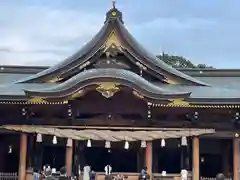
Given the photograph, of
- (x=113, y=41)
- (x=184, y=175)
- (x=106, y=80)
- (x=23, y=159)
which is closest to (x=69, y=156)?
(x=23, y=159)

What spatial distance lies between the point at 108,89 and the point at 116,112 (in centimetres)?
140

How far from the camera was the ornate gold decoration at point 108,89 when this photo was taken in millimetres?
14883

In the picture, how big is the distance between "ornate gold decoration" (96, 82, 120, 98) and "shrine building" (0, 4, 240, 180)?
34 mm

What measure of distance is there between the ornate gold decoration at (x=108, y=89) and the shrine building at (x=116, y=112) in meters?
0.03

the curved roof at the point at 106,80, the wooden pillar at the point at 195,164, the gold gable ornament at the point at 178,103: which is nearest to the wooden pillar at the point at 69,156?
the curved roof at the point at 106,80

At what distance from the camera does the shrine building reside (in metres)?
15.1

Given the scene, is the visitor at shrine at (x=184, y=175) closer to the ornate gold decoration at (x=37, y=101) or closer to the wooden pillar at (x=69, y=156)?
the wooden pillar at (x=69, y=156)

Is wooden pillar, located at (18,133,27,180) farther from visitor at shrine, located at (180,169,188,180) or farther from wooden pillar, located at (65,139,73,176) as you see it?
visitor at shrine, located at (180,169,188,180)

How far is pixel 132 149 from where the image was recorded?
1772 cm

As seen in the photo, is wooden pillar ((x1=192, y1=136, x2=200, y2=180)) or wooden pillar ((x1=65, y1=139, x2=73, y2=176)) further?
wooden pillar ((x1=192, y1=136, x2=200, y2=180))

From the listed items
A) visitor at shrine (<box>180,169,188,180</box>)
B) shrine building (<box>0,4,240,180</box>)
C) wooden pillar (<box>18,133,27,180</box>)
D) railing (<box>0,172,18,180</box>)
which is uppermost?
shrine building (<box>0,4,240,180</box>)

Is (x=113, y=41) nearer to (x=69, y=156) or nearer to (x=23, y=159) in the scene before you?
(x=69, y=156)

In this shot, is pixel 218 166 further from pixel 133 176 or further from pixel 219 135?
pixel 133 176

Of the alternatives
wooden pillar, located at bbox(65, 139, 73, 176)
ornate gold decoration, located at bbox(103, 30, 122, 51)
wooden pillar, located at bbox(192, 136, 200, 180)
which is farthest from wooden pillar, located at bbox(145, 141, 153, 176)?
ornate gold decoration, located at bbox(103, 30, 122, 51)
